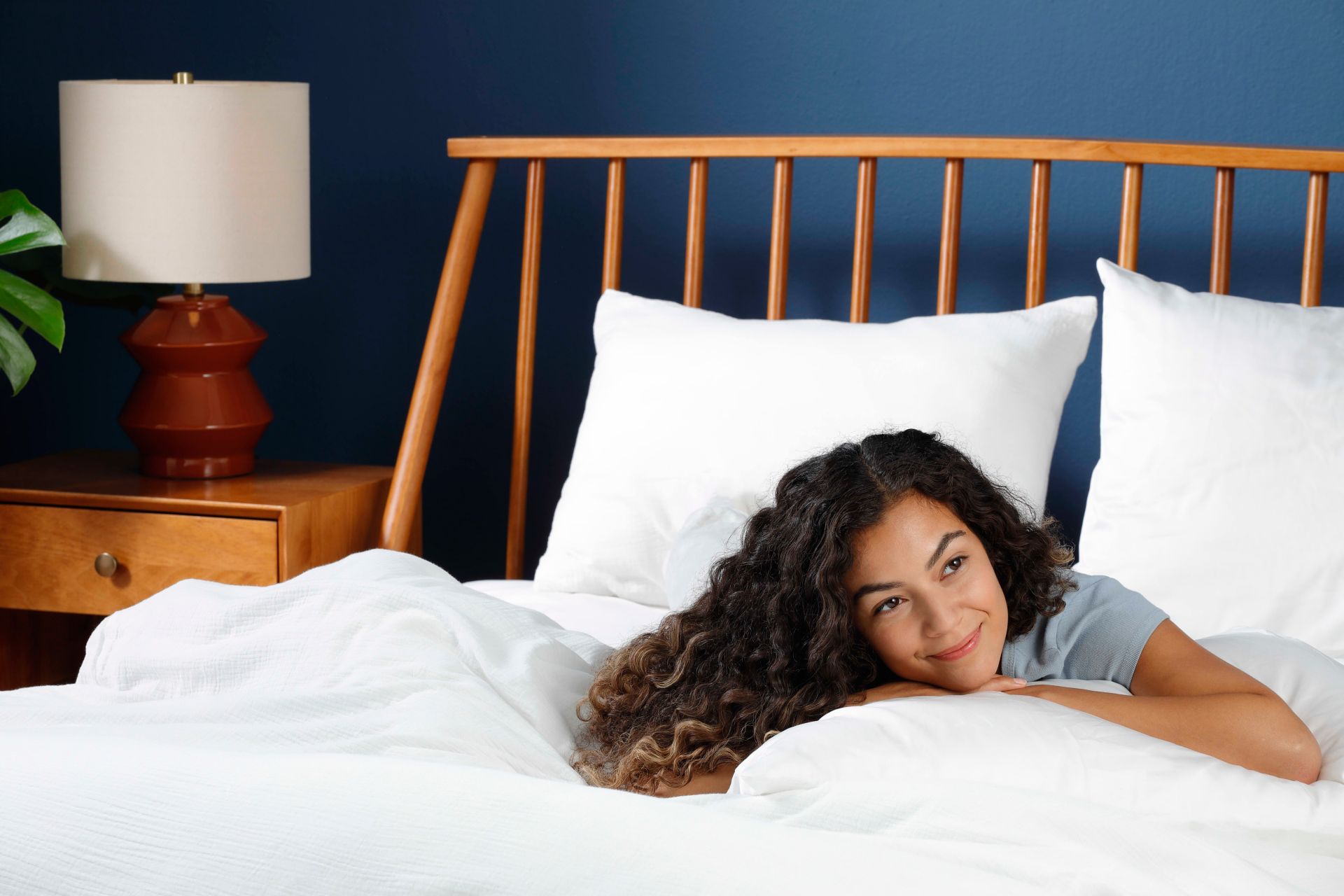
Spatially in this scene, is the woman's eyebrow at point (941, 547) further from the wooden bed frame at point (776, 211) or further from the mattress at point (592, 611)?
the wooden bed frame at point (776, 211)

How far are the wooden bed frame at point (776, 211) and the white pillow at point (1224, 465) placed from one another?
8.0 inches

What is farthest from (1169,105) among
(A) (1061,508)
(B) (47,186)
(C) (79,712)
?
(B) (47,186)

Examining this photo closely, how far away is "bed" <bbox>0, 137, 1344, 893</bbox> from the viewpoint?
0.74 meters

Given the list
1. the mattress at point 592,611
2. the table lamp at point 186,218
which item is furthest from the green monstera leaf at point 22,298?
the mattress at point 592,611

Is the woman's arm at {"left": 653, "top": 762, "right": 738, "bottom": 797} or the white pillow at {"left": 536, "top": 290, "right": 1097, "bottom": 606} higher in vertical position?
the white pillow at {"left": 536, "top": 290, "right": 1097, "bottom": 606}

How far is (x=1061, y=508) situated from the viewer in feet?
6.27

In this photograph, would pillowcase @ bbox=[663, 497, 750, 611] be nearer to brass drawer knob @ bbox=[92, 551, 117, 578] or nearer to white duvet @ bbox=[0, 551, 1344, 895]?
white duvet @ bbox=[0, 551, 1344, 895]

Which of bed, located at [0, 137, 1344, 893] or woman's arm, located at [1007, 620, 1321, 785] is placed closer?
bed, located at [0, 137, 1344, 893]

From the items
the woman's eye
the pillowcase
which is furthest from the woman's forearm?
the pillowcase

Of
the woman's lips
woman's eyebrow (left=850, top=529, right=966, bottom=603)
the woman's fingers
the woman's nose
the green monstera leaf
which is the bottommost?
the woman's fingers

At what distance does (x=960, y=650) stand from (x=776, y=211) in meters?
0.97

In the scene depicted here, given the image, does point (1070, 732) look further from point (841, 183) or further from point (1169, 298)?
point (841, 183)

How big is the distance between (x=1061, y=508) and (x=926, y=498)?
95 cm

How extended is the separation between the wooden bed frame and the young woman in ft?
2.32
